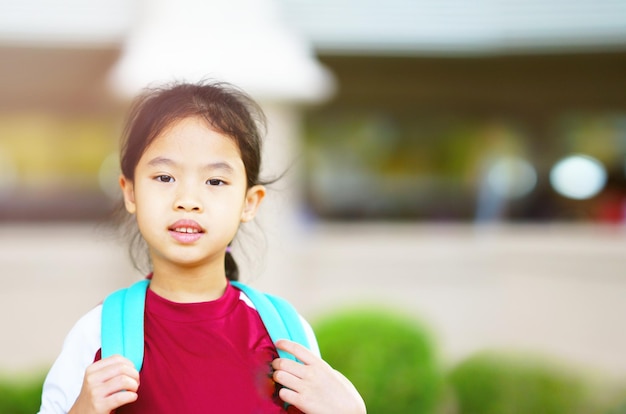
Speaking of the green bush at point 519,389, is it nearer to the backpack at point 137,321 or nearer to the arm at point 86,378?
the backpack at point 137,321

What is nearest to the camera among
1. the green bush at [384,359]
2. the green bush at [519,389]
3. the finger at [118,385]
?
the finger at [118,385]

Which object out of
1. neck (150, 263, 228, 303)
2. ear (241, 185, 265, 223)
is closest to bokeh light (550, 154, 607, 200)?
ear (241, 185, 265, 223)

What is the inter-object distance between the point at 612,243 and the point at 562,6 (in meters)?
2.63

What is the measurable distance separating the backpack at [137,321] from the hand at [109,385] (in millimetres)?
57

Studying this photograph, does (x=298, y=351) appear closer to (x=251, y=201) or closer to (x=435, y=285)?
(x=251, y=201)

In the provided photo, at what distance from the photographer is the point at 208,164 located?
5.21ft

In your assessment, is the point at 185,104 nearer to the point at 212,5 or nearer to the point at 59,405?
the point at 59,405

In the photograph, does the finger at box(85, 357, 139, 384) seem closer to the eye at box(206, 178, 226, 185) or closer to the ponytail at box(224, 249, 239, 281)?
the eye at box(206, 178, 226, 185)

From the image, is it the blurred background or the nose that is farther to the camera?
the blurred background

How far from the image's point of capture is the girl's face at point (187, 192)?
1.57m

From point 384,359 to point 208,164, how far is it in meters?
2.95

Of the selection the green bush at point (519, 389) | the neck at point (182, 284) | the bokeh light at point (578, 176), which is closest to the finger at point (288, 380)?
the neck at point (182, 284)

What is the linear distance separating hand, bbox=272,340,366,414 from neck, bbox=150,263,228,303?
0.20 m

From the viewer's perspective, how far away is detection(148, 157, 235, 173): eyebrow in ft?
5.16
